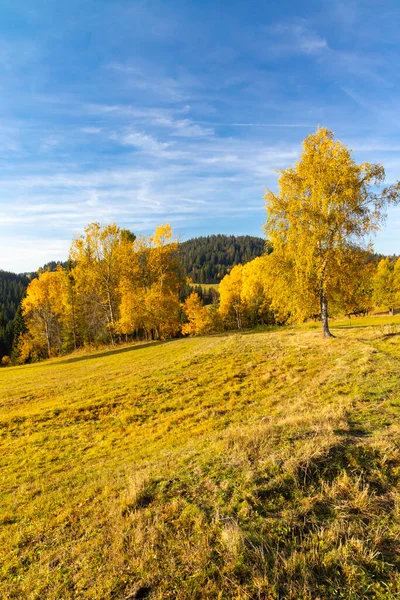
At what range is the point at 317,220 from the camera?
19.0 meters

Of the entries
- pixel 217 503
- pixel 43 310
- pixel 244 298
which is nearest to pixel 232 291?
pixel 244 298

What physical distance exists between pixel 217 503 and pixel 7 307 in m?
168

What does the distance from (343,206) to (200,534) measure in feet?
64.9

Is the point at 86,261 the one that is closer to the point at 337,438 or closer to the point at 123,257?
the point at 123,257

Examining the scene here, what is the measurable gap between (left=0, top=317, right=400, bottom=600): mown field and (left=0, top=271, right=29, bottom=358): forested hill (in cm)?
8396

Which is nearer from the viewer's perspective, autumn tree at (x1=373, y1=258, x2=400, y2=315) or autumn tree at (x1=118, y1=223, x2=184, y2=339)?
autumn tree at (x1=118, y1=223, x2=184, y2=339)

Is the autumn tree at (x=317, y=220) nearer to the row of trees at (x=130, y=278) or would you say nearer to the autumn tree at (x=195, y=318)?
the row of trees at (x=130, y=278)

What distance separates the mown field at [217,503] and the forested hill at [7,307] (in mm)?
83960

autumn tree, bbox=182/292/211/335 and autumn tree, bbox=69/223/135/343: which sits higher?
autumn tree, bbox=69/223/135/343

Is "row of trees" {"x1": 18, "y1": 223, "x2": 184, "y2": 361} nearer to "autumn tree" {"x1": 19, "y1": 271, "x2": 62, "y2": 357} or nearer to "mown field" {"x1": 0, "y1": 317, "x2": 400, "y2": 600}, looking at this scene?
"autumn tree" {"x1": 19, "y1": 271, "x2": 62, "y2": 357}

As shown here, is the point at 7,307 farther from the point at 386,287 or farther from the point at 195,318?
the point at 386,287

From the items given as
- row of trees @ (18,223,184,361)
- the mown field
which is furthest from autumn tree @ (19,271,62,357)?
the mown field

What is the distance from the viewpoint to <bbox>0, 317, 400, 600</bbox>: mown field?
354cm

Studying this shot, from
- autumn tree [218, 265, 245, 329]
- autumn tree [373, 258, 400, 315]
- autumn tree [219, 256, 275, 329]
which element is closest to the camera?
autumn tree [219, 256, 275, 329]
